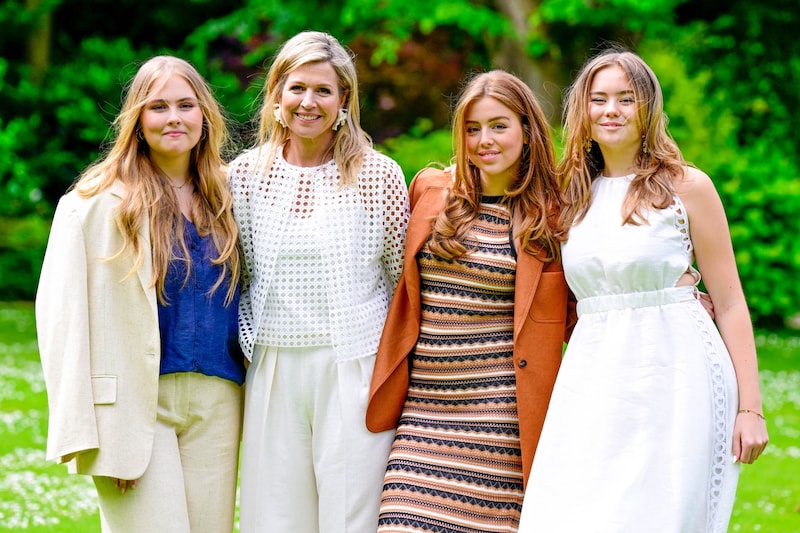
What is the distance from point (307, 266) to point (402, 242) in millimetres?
411

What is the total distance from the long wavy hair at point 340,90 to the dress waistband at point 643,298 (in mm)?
1085

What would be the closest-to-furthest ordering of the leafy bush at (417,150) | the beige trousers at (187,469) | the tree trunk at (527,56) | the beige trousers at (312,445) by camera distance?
1. the beige trousers at (187,469)
2. the beige trousers at (312,445)
3. the tree trunk at (527,56)
4. the leafy bush at (417,150)

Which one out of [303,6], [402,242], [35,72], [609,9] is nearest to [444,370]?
[402,242]

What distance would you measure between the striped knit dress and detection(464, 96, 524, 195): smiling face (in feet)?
0.89

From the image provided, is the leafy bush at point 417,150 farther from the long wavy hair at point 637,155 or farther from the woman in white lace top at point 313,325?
the long wavy hair at point 637,155

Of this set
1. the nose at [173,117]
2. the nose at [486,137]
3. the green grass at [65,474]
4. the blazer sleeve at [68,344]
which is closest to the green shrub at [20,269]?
the green grass at [65,474]

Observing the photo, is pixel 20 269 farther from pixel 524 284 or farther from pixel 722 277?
pixel 722 277

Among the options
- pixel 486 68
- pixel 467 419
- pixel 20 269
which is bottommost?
pixel 20 269

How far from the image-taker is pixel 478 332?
3826mm

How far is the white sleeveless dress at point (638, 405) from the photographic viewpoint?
340 cm

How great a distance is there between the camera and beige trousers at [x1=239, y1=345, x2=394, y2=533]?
3861 millimetres

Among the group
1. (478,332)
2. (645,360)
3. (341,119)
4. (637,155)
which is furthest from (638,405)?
(341,119)

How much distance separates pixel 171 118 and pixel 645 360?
1938mm

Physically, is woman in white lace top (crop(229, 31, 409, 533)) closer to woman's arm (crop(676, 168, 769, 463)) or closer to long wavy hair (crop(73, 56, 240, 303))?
long wavy hair (crop(73, 56, 240, 303))
